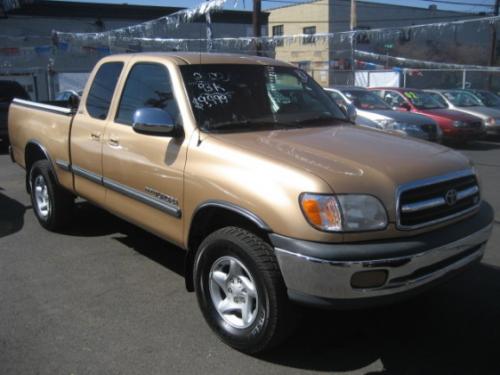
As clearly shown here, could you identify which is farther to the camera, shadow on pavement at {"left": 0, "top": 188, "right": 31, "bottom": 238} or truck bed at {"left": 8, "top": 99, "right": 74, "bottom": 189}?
shadow on pavement at {"left": 0, "top": 188, "right": 31, "bottom": 238}

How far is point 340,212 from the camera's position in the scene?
3.01m

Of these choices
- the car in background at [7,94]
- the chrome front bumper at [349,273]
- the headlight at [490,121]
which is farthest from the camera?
the headlight at [490,121]

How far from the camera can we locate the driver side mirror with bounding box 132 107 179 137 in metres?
3.83

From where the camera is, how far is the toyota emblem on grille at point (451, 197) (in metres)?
3.41

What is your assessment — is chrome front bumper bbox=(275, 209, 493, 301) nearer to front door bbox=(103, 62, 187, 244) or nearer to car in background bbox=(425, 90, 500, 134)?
front door bbox=(103, 62, 187, 244)

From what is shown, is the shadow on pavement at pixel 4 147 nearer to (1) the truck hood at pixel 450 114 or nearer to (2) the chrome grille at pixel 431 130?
(2) the chrome grille at pixel 431 130

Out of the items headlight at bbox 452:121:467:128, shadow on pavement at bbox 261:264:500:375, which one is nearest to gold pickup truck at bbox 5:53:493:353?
shadow on pavement at bbox 261:264:500:375

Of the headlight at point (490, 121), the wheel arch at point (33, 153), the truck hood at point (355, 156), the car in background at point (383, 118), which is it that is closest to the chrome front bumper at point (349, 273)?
the truck hood at point (355, 156)

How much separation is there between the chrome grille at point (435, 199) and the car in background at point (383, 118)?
8283mm

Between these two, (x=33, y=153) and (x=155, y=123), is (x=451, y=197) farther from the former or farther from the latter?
(x=33, y=153)

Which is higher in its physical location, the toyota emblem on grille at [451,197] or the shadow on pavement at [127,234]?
the toyota emblem on grille at [451,197]

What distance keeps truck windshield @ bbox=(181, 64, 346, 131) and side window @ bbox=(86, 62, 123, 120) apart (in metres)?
1.02

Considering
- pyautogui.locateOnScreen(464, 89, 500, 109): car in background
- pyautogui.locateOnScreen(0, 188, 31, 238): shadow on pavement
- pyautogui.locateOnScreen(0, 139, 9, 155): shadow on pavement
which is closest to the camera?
pyautogui.locateOnScreen(0, 188, 31, 238): shadow on pavement

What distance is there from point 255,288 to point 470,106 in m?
15.2
